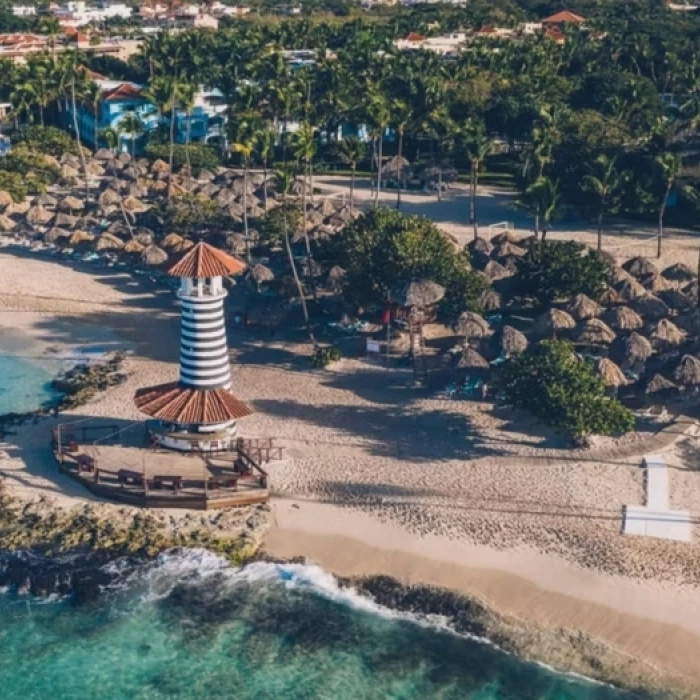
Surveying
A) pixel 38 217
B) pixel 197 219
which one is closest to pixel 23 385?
pixel 197 219

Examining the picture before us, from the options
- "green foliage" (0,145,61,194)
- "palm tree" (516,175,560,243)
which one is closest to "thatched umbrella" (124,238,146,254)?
"green foliage" (0,145,61,194)

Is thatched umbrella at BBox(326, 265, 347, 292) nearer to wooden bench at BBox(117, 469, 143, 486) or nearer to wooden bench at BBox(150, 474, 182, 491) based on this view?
wooden bench at BBox(150, 474, 182, 491)

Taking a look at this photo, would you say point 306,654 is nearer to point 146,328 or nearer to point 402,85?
point 146,328

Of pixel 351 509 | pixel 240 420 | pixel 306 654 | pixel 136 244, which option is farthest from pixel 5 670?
pixel 136 244

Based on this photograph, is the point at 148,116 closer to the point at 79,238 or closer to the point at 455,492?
the point at 79,238

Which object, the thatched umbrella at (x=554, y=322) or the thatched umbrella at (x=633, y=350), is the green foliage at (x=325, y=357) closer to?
A: the thatched umbrella at (x=554, y=322)

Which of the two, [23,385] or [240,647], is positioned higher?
[23,385]

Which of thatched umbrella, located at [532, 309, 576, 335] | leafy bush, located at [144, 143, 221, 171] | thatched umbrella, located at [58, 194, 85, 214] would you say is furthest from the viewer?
leafy bush, located at [144, 143, 221, 171]

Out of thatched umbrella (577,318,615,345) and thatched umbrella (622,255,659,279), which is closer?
thatched umbrella (577,318,615,345)
